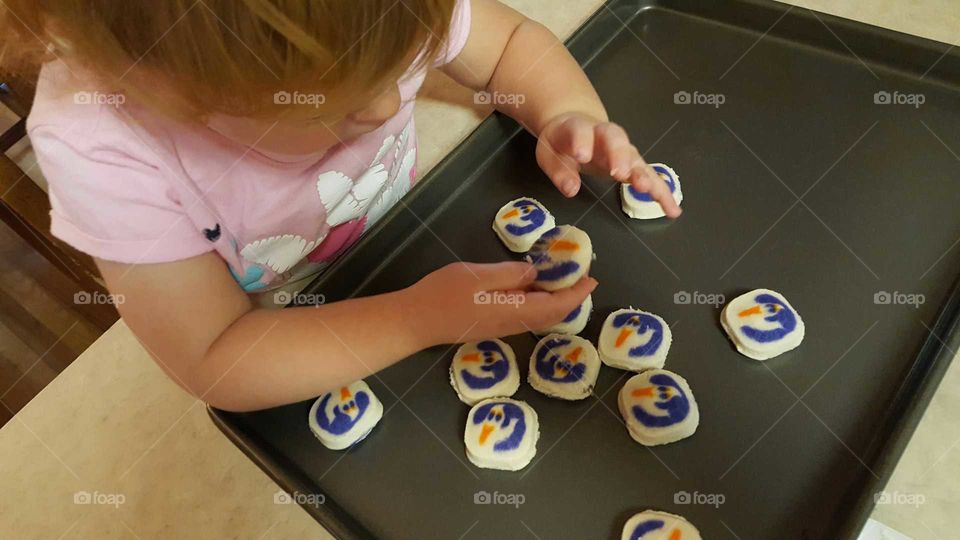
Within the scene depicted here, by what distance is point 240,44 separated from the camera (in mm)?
345

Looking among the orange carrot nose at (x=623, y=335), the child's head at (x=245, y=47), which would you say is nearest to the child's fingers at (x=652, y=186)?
the orange carrot nose at (x=623, y=335)

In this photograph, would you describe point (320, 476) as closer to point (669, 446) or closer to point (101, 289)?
point (669, 446)

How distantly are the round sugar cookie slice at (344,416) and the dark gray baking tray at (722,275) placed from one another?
0.01 metres

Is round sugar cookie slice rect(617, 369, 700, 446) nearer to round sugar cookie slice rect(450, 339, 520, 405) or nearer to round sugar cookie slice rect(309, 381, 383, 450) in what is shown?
round sugar cookie slice rect(450, 339, 520, 405)

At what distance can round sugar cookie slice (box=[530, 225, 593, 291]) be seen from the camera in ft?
1.99

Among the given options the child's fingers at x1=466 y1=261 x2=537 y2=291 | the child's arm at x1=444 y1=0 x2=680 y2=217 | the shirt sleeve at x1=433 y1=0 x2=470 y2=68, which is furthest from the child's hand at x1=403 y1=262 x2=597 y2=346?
the shirt sleeve at x1=433 y1=0 x2=470 y2=68

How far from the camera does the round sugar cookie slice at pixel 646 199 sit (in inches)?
25.8

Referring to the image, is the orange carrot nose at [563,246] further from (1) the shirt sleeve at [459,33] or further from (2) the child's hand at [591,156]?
(1) the shirt sleeve at [459,33]

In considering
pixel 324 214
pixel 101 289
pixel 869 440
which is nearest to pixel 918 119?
pixel 869 440

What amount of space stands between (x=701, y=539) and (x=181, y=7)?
18.6 inches

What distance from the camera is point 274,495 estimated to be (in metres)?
0.59

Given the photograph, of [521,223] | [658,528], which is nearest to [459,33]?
[521,223]

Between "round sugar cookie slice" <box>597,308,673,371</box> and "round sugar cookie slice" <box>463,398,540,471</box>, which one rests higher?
"round sugar cookie slice" <box>597,308,673,371</box>

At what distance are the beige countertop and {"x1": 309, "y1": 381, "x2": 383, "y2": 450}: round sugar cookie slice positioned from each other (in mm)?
64
